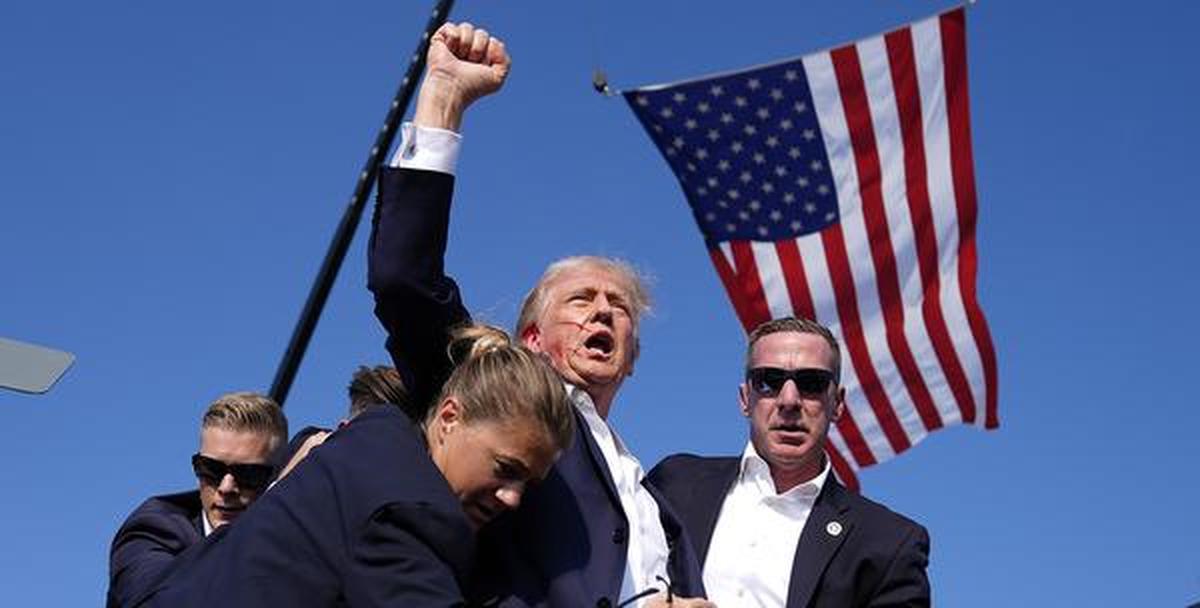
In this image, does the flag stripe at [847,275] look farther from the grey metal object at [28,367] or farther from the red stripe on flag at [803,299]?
the grey metal object at [28,367]

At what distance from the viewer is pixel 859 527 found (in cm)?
478

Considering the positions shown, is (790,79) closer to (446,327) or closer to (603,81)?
(603,81)

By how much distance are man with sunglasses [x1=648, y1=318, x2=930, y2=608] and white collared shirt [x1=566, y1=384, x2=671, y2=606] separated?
1.91ft

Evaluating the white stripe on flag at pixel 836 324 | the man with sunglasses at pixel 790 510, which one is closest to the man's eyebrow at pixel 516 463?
the man with sunglasses at pixel 790 510

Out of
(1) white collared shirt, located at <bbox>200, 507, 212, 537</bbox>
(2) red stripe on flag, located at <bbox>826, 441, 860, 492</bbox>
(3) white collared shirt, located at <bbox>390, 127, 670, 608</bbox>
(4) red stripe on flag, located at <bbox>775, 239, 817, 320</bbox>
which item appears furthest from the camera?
(2) red stripe on flag, located at <bbox>826, 441, 860, 492</bbox>

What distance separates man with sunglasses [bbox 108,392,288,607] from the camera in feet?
15.4

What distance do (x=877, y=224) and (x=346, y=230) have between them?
3271 millimetres

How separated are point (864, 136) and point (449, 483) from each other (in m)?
7.42

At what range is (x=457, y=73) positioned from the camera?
3557mm

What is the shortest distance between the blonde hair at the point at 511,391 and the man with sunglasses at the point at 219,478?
1661 mm

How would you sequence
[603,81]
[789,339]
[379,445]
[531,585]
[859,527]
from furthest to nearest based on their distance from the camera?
[603,81] → [789,339] → [859,527] → [531,585] → [379,445]

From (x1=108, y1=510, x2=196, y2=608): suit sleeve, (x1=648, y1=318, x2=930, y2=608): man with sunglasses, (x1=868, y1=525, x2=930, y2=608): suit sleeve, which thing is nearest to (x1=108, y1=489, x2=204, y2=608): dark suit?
(x1=108, y1=510, x2=196, y2=608): suit sleeve

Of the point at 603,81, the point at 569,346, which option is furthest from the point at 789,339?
the point at 603,81

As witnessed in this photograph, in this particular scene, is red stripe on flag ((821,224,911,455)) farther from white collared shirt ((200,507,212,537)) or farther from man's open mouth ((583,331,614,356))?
man's open mouth ((583,331,614,356))
